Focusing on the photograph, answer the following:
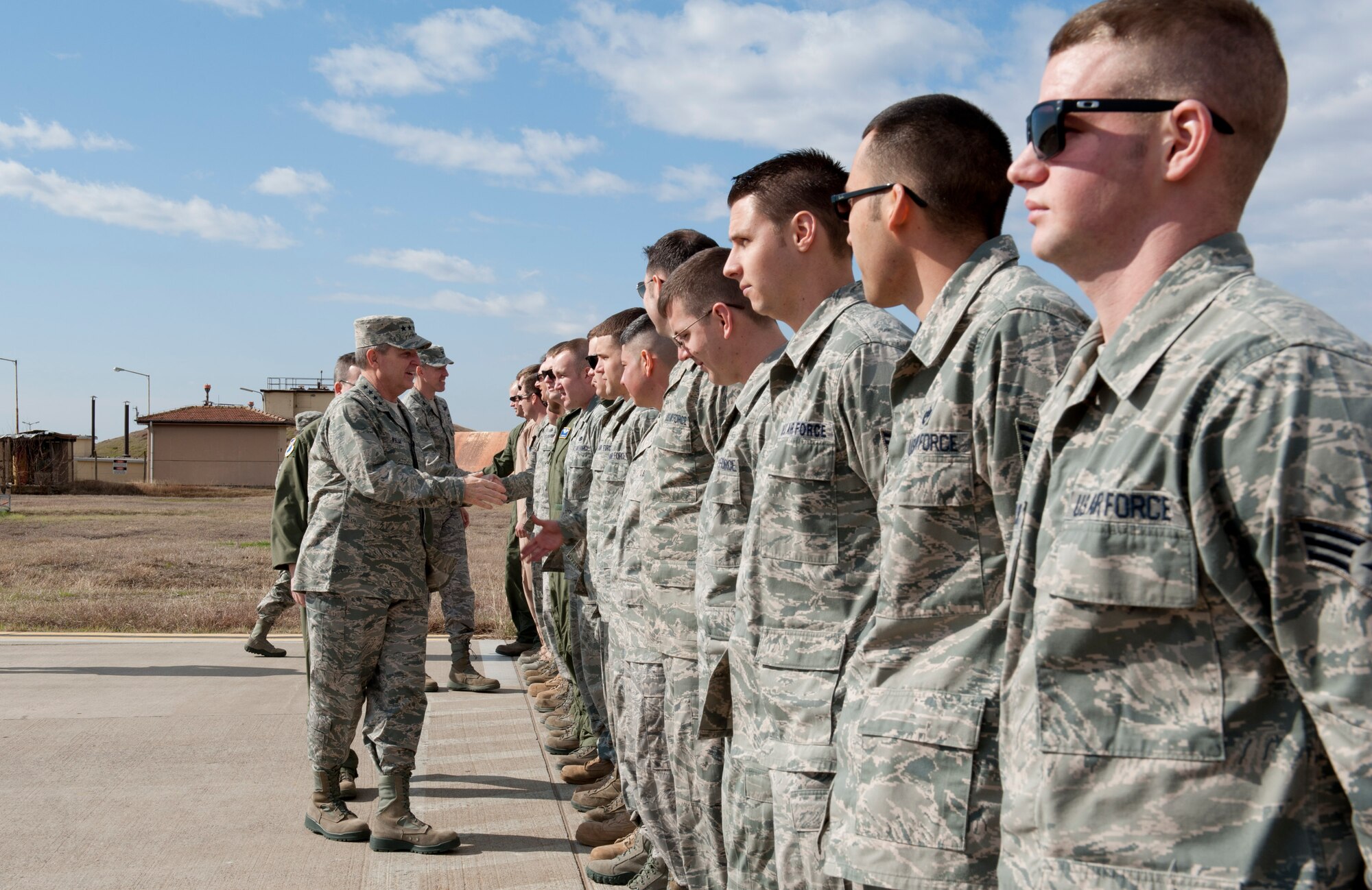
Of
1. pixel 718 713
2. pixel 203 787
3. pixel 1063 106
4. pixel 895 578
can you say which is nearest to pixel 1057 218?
pixel 1063 106

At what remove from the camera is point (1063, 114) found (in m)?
1.66

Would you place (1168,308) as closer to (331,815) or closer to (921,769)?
(921,769)

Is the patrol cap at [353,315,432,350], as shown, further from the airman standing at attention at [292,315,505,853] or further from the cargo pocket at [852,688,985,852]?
the cargo pocket at [852,688,985,852]

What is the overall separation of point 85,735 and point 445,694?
2274 millimetres

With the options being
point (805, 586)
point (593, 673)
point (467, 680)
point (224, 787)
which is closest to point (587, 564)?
point (593, 673)

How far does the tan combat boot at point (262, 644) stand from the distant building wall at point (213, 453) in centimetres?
5685

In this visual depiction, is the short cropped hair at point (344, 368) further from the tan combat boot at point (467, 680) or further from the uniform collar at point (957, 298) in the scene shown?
the uniform collar at point (957, 298)

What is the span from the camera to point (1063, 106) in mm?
1656

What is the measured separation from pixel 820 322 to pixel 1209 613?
1.56 metres

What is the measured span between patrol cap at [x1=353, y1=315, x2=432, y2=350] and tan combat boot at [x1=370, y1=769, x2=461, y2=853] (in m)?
1.95

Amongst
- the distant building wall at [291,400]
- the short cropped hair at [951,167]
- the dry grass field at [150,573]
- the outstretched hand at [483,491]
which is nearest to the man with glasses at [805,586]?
the short cropped hair at [951,167]

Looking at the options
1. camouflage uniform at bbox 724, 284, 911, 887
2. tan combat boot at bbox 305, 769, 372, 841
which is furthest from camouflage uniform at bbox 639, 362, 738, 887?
tan combat boot at bbox 305, 769, 372, 841

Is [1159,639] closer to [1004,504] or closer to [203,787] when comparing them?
[1004,504]

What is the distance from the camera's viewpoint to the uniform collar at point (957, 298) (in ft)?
7.19
